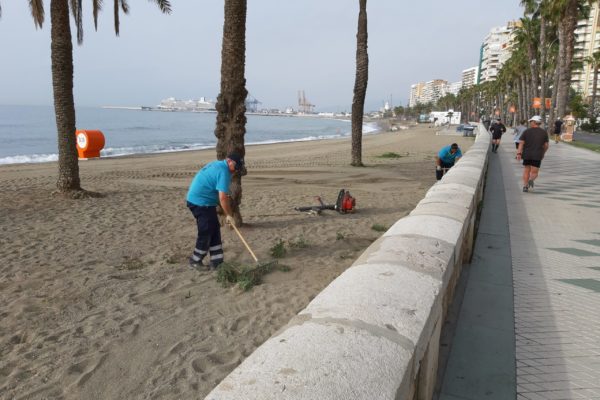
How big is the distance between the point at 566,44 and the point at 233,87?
2546 centimetres

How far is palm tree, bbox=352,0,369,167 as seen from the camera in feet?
50.7

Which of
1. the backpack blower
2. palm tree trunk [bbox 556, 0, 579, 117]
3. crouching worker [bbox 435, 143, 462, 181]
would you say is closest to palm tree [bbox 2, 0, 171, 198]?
the backpack blower

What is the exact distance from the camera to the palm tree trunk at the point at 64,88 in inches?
363

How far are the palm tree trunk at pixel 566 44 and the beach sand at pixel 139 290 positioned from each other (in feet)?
70.0

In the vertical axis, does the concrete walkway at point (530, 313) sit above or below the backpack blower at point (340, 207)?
above

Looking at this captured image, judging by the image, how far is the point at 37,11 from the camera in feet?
34.4

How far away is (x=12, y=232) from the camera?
22.7 feet

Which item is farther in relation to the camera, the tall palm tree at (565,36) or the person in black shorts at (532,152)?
the tall palm tree at (565,36)

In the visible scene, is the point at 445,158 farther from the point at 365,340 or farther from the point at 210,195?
the point at 365,340

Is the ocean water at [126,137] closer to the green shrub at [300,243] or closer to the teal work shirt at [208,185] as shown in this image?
the green shrub at [300,243]

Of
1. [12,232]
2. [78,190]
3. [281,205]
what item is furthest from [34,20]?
[281,205]

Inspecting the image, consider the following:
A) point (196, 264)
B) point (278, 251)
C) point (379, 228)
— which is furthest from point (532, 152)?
point (196, 264)

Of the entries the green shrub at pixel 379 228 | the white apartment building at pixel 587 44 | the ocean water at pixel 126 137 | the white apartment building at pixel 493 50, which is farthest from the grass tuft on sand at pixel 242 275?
the white apartment building at pixel 493 50

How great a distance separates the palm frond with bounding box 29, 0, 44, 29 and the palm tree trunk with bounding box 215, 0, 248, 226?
20.4 ft
